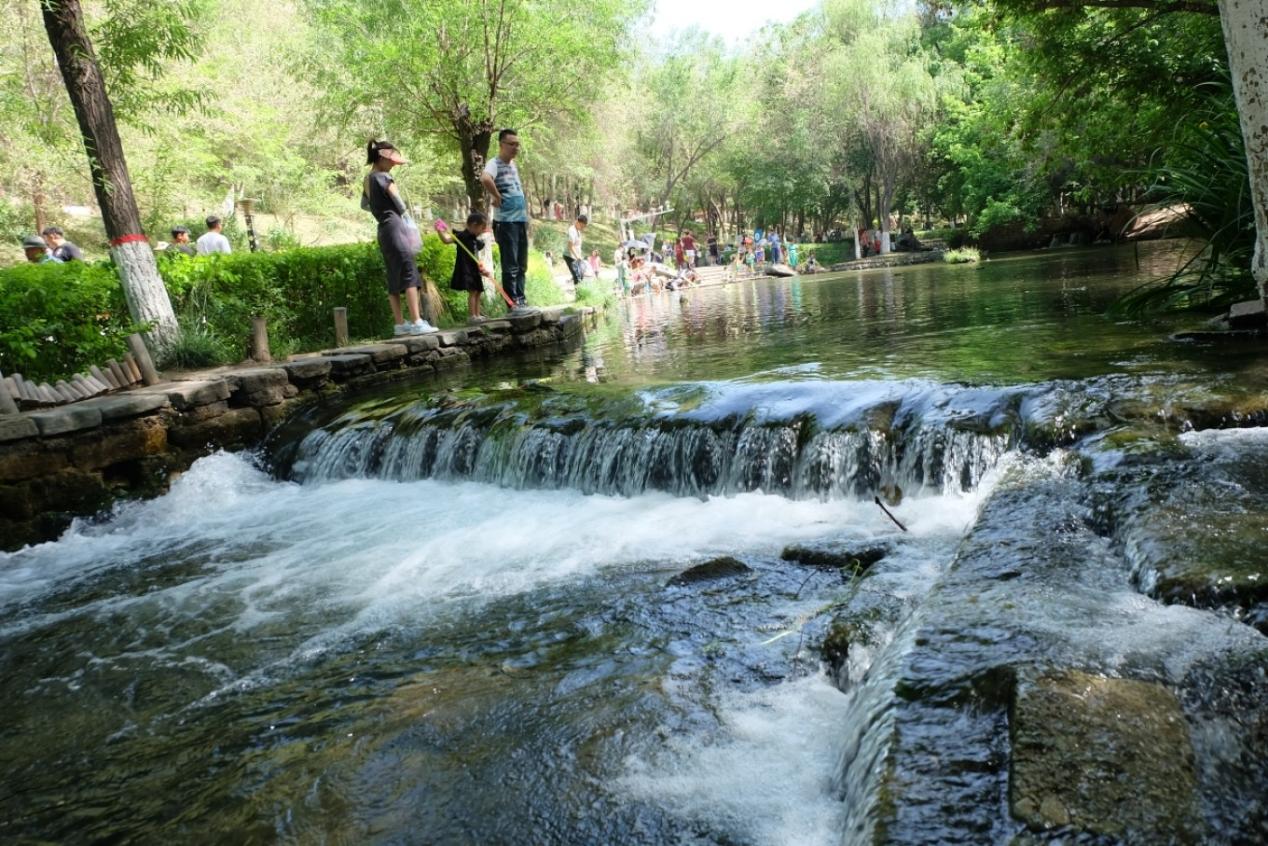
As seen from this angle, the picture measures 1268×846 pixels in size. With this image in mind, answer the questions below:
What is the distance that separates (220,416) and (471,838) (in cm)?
663

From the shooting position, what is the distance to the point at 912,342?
8.74 metres

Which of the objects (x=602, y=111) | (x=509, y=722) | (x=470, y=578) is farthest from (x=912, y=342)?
(x=602, y=111)

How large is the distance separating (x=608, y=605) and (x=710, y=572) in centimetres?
58

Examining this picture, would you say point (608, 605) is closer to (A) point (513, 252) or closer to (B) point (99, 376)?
(B) point (99, 376)

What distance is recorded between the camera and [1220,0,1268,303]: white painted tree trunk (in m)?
4.88

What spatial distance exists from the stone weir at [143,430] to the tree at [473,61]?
8090mm

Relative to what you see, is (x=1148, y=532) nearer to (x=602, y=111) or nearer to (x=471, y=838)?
(x=471, y=838)

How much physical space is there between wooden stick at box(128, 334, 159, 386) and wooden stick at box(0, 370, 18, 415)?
3.80 ft

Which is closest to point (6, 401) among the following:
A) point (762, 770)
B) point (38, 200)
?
point (762, 770)

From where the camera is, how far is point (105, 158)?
311 inches

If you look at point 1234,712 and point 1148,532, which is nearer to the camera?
point 1234,712

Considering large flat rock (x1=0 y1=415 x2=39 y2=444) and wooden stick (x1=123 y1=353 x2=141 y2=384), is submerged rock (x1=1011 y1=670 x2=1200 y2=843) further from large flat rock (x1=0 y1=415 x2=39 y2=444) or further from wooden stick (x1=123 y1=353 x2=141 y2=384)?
wooden stick (x1=123 y1=353 x2=141 y2=384)

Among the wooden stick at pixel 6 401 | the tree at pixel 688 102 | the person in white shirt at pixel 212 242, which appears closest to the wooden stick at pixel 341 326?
the person in white shirt at pixel 212 242

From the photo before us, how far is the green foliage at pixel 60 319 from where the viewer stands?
7242 mm
